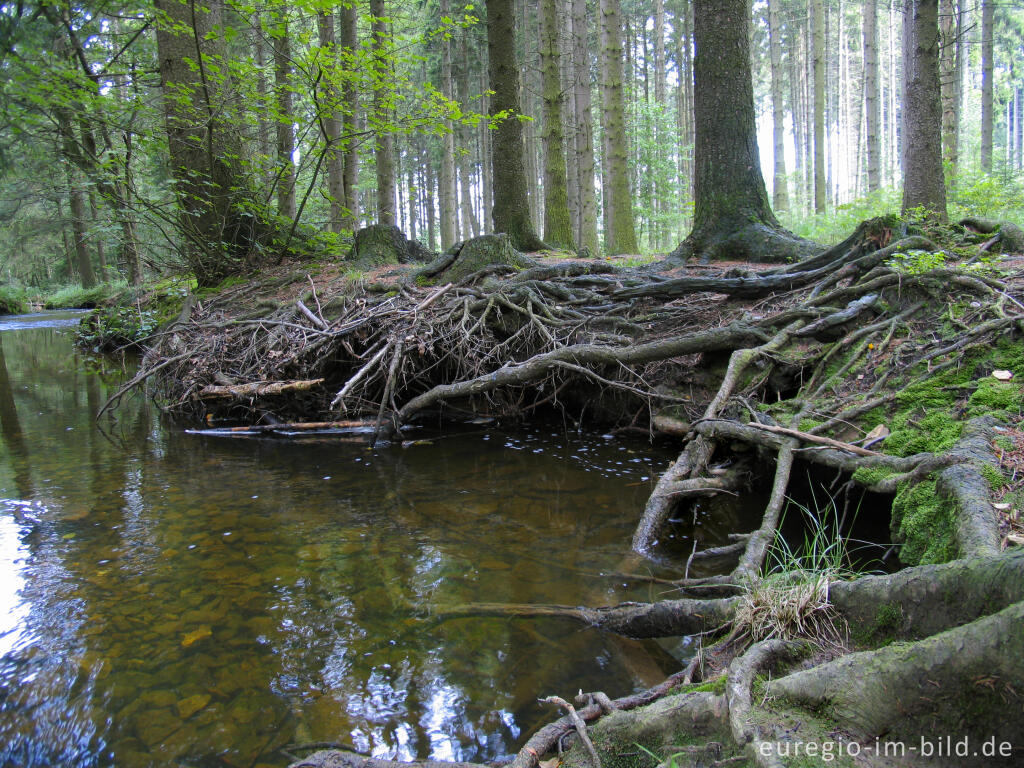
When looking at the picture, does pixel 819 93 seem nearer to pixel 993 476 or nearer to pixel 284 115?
pixel 284 115

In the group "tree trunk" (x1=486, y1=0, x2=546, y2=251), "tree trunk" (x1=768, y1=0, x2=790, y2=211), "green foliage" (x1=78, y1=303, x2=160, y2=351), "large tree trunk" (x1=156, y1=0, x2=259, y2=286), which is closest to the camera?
"large tree trunk" (x1=156, y1=0, x2=259, y2=286)

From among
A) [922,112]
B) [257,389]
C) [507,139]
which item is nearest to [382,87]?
[507,139]

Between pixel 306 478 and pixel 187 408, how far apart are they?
4259 millimetres

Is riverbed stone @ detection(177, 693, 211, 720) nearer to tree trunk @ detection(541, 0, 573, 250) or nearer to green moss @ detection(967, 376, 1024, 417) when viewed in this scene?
green moss @ detection(967, 376, 1024, 417)

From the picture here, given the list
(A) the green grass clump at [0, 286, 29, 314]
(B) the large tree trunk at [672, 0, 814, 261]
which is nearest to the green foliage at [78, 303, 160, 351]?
(B) the large tree trunk at [672, 0, 814, 261]

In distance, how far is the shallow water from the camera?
2586 millimetres

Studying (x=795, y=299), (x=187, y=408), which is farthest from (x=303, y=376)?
(x=795, y=299)

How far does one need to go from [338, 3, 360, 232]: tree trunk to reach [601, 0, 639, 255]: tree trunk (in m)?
5.62

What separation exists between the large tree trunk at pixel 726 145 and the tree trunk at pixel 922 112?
1.70 meters

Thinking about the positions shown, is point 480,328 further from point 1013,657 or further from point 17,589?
point 1013,657

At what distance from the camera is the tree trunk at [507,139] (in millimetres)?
9977

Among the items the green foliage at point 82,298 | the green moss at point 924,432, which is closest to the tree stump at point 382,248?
the green moss at point 924,432

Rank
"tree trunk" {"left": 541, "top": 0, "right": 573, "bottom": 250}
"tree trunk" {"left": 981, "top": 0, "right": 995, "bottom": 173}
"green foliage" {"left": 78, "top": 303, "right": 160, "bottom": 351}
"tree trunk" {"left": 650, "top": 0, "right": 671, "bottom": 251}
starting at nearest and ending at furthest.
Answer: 1. "green foliage" {"left": 78, "top": 303, "right": 160, "bottom": 351}
2. "tree trunk" {"left": 541, "top": 0, "right": 573, "bottom": 250}
3. "tree trunk" {"left": 981, "top": 0, "right": 995, "bottom": 173}
4. "tree trunk" {"left": 650, "top": 0, "right": 671, "bottom": 251}

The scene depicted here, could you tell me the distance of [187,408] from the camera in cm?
883
